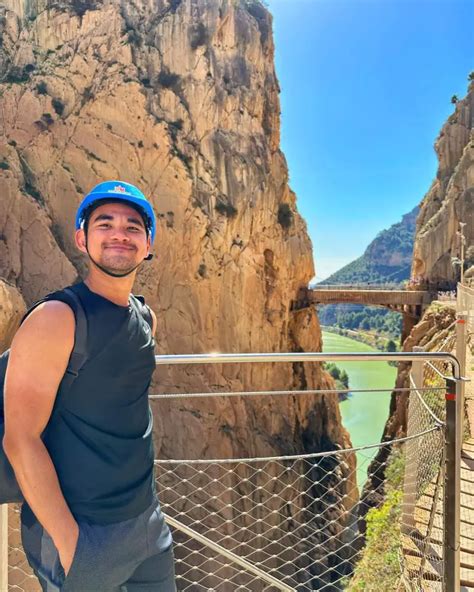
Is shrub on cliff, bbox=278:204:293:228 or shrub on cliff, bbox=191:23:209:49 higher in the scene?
shrub on cliff, bbox=191:23:209:49

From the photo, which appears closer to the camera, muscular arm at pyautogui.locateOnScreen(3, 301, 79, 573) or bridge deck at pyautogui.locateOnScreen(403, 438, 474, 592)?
muscular arm at pyautogui.locateOnScreen(3, 301, 79, 573)

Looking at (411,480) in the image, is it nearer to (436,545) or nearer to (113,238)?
(436,545)

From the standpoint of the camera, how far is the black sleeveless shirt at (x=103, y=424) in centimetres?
114

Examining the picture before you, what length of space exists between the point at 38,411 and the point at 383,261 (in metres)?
148

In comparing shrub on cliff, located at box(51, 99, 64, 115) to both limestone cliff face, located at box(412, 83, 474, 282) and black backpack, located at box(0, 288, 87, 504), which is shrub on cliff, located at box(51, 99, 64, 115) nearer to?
black backpack, located at box(0, 288, 87, 504)

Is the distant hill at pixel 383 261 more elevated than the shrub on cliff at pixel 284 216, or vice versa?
the distant hill at pixel 383 261

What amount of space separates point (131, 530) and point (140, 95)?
15.7 metres

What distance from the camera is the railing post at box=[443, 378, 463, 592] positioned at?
2102 mm

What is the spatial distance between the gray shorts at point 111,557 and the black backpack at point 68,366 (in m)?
0.12

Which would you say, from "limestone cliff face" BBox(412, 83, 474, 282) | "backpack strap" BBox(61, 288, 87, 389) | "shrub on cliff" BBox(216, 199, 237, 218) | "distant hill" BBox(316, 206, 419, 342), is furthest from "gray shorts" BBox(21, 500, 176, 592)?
"distant hill" BBox(316, 206, 419, 342)

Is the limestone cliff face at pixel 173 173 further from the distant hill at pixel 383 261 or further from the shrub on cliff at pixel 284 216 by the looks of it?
the distant hill at pixel 383 261

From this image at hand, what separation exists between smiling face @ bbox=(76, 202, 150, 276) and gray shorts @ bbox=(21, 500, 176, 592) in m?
0.78

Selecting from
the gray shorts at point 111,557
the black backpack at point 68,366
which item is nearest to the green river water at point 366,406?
the gray shorts at point 111,557

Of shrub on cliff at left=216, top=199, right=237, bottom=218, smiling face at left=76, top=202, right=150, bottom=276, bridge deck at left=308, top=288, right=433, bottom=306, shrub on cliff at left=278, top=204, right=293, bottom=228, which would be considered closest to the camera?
smiling face at left=76, top=202, right=150, bottom=276
